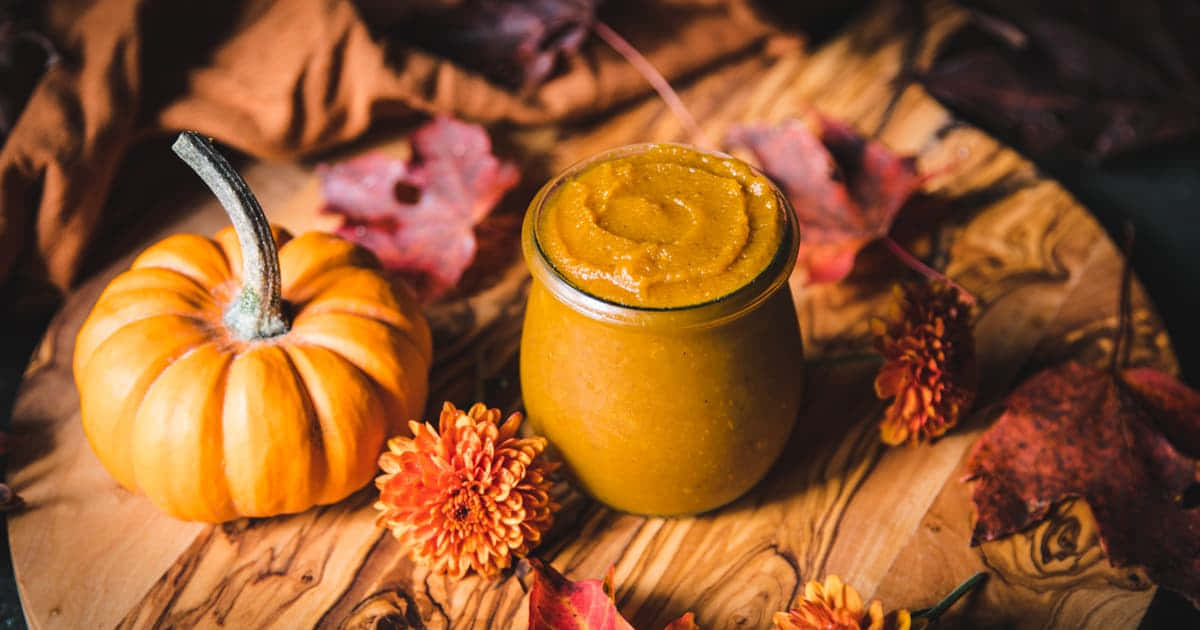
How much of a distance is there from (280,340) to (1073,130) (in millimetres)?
1384

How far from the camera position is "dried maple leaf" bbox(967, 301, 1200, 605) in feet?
3.56

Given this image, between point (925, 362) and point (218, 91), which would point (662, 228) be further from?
point (218, 91)

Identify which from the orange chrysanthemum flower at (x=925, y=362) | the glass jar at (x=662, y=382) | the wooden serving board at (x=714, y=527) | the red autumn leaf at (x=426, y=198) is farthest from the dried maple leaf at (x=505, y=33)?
the orange chrysanthemum flower at (x=925, y=362)

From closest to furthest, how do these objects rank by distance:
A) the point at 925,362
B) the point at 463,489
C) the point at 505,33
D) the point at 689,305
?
the point at 689,305
the point at 463,489
the point at 925,362
the point at 505,33

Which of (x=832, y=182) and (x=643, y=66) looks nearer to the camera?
(x=832, y=182)

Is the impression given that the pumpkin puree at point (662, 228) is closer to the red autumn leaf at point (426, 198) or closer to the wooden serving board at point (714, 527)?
the wooden serving board at point (714, 527)

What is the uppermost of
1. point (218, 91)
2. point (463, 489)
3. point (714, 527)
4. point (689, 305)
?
point (689, 305)

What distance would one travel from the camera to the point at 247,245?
102 cm

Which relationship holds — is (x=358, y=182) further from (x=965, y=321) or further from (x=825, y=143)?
Answer: (x=965, y=321)

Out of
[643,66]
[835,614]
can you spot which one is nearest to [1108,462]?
[835,614]

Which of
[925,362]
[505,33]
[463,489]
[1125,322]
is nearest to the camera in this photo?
[463,489]

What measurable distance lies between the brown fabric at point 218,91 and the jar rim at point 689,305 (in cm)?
61

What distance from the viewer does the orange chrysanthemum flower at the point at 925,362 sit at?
3.64 feet

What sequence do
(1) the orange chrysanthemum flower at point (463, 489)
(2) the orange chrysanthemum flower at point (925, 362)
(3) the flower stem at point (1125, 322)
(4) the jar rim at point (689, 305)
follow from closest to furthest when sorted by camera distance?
(4) the jar rim at point (689, 305), (1) the orange chrysanthemum flower at point (463, 489), (2) the orange chrysanthemum flower at point (925, 362), (3) the flower stem at point (1125, 322)
